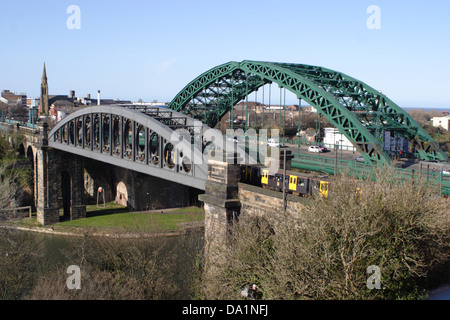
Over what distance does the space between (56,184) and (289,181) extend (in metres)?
26.7

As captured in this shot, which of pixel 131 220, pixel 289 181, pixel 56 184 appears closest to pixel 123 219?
pixel 131 220

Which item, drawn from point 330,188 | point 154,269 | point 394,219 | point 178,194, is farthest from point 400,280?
point 178,194

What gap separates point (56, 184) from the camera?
37906 mm

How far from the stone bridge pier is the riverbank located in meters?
0.92

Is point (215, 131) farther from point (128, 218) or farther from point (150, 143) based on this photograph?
point (128, 218)

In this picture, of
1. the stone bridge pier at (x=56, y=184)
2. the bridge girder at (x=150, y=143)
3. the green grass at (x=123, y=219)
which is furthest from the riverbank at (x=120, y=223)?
the bridge girder at (x=150, y=143)

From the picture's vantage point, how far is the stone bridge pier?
37.4 meters

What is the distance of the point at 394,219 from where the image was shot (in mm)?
13672

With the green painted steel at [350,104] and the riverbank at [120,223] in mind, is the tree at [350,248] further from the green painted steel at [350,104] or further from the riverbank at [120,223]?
the riverbank at [120,223]

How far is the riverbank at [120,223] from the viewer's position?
3256 cm

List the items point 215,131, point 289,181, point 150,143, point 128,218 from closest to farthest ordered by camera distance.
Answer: point 289,181
point 215,131
point 150,143
point 128,218
